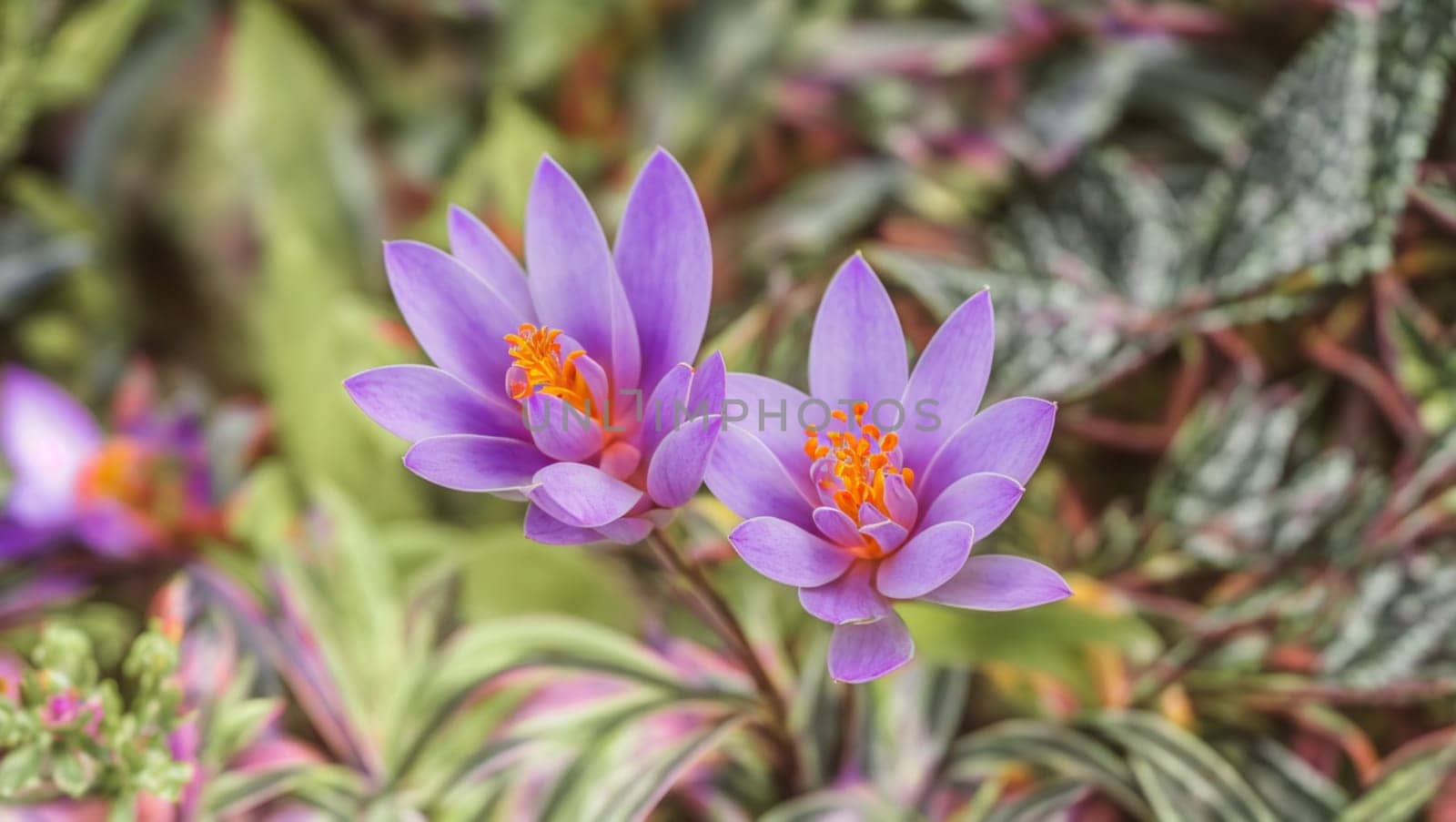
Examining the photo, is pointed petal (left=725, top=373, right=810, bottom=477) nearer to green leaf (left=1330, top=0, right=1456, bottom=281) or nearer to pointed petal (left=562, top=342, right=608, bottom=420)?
pointed petal (left=562, top=342, right=608, bottom=420)

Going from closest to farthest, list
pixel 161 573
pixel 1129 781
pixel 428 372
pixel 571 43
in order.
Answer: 1. pixel 428 372
2. pixel 1129 781
3. pixel 161 573
4. pixel 571 43

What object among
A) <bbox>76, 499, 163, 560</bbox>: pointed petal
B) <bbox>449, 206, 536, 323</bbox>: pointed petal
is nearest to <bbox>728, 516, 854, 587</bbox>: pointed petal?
<bbox>449, 206, 536, 323</bbox>: pointed petal

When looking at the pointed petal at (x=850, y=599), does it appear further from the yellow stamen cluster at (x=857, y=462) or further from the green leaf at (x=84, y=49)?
the green leaf at (x=84, y=49)

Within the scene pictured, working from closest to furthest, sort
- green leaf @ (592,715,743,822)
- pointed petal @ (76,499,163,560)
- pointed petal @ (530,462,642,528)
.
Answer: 1. pointed petal @ (530,462,642,528)
2. green leaf @ (592,715,743,822)
3. pointed petal @ (76,499,163,560)

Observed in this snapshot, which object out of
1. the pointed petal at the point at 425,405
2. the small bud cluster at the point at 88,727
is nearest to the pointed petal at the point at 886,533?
the pointed petal at the point at 425,405

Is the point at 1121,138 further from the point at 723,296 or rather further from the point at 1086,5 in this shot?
the point at 723,296

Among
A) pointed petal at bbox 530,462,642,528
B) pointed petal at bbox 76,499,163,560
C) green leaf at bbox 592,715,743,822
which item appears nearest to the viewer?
pointed petal at bbox 530,462,642,528

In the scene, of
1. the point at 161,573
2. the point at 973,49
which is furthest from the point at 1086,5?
the point at 161,573
